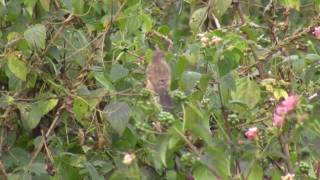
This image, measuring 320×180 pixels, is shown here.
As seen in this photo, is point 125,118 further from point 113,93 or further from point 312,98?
point 312,98

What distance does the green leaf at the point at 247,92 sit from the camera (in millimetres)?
1591

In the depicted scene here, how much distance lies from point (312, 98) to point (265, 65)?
348mm

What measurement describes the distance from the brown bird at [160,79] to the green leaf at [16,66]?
13.5 inches

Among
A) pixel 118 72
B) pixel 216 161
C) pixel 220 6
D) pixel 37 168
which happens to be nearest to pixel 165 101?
pixel 216 161

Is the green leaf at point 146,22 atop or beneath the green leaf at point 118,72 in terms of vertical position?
atop

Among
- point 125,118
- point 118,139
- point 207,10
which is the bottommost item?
point 118,139

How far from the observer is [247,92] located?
1600mm

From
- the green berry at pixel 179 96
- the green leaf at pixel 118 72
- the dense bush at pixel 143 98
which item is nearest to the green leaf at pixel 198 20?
the dense bush at pixel 143 98

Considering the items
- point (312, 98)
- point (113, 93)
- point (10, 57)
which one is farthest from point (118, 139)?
point (312, 98)

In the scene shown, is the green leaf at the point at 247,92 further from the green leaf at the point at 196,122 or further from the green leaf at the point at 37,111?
the green leaf at the point at 37,111

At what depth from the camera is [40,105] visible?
1.77 metres

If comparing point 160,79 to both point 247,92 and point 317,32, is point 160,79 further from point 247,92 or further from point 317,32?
point 317,32

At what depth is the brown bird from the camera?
1.45 m

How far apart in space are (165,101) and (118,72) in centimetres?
27
